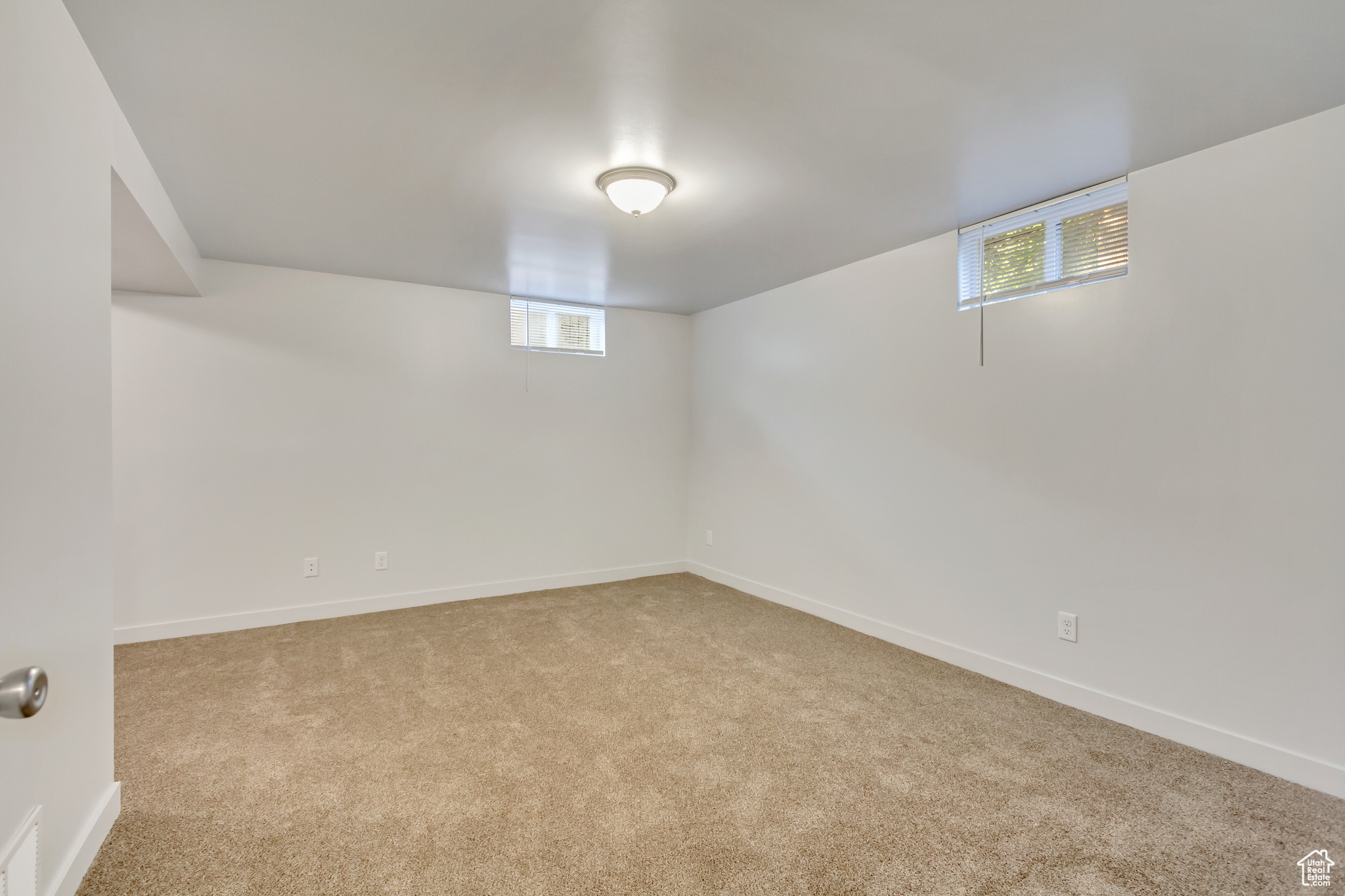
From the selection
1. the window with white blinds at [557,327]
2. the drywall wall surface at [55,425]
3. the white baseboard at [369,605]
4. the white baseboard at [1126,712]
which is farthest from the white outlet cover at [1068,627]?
the window with white blinds at [557,327]

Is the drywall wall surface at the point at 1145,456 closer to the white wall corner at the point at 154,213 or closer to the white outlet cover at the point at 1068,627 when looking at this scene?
the white outlet cover at the point at 1068,627

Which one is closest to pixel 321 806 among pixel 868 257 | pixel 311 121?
pixel 311 121

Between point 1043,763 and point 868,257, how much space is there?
277 centimetres

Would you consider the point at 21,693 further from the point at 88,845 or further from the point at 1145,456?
the point at 1145,456

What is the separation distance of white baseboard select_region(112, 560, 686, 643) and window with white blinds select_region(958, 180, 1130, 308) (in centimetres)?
330

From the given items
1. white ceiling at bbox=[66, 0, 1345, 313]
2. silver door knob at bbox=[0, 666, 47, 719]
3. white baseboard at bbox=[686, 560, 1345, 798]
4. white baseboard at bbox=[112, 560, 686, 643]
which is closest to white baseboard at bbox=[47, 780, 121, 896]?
silver door knob at bbox=[0, 666, 47, 719]

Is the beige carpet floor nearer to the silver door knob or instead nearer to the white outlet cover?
the white outlet cover

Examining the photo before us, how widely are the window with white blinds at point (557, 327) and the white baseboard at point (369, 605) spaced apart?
1833 mm

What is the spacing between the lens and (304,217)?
3.05 m

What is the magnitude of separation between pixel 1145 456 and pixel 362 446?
173 inches

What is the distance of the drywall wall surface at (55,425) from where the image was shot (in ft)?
4.09

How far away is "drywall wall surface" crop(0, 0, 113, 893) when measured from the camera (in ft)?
4.09

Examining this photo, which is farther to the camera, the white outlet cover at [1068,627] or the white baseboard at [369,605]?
the white baseboard at [369,605]

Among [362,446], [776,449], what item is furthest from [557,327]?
[776,449]
